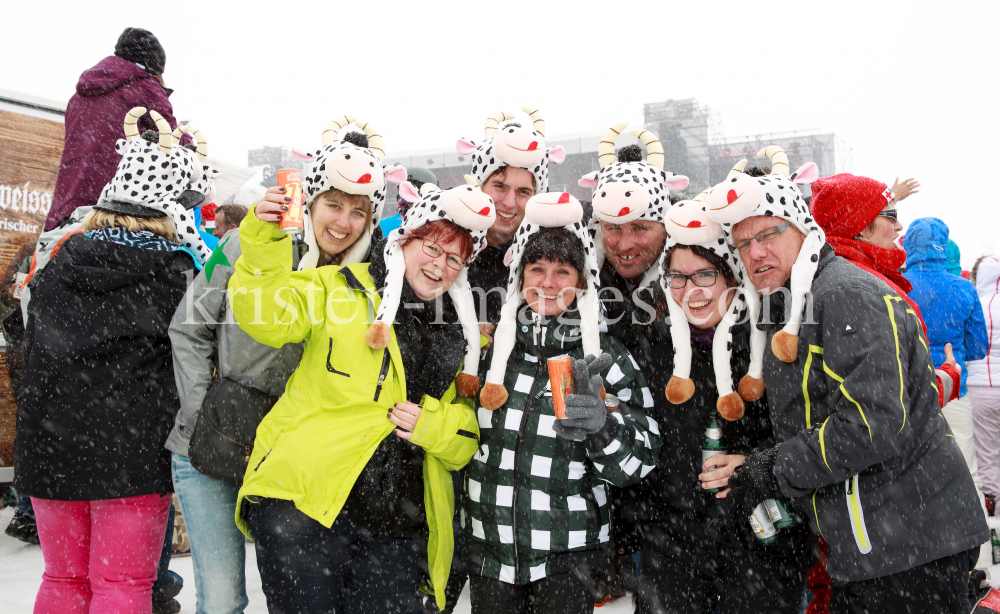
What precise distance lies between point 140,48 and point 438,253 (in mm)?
3111

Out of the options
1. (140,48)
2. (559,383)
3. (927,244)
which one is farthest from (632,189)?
(140,48)

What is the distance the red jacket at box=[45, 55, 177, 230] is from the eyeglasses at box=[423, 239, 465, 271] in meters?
2.56

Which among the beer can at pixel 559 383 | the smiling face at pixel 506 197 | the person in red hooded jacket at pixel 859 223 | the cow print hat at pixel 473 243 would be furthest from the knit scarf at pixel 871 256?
the smiling face at pixel 506 197

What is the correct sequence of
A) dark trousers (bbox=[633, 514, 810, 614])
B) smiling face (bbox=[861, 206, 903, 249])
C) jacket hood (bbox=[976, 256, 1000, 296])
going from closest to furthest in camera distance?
dark trousers (bbox=[633, 514, 810, 614]) < smiling face (bbox=[861, 206, 903, 249]) < jacket hood (bbox=[976, 256, 1000, 296])

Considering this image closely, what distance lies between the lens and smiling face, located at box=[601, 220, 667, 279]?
298 centimetres

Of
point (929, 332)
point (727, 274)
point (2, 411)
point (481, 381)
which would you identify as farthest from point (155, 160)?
point (929, 332)

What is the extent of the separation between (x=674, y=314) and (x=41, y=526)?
2.72 metres

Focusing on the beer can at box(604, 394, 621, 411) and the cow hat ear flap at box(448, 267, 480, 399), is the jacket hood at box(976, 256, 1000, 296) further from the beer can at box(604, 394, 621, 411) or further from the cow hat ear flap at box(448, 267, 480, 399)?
the cow hat ear flap at box(448, 267, 480, 399)

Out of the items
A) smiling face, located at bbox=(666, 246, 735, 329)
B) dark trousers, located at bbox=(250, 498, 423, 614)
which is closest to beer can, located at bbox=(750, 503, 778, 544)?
smiling face, located at bbox=(666, 246, 735, 329)

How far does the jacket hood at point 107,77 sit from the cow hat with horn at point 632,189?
3.10 m

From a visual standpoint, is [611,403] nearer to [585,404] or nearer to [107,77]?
[585,404]

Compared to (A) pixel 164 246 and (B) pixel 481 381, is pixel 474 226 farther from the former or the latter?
(A) pixel 164 246

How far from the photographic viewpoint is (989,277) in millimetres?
5570

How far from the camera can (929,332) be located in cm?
479
